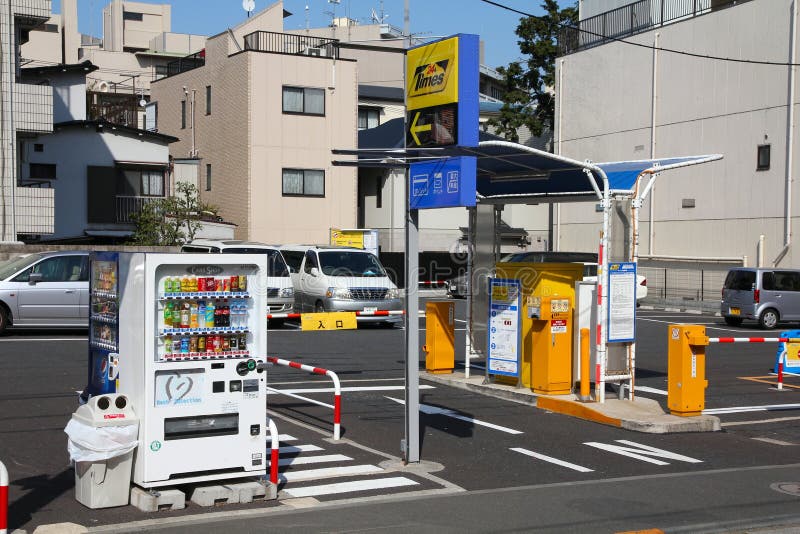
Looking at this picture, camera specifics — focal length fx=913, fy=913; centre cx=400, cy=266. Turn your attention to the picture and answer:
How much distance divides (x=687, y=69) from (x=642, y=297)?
953cm

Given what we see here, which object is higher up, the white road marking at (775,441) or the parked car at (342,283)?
the parked car at (342,283)

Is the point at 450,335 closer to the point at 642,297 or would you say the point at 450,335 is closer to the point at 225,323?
the point at 225,323

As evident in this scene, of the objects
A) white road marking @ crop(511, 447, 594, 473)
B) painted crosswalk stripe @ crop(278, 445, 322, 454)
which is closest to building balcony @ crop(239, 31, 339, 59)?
painted crosswalk stripe @ crop(278, 445, 322, 454)

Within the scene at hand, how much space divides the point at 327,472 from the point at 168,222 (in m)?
26.3

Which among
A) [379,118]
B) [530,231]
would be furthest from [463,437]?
[530,231]

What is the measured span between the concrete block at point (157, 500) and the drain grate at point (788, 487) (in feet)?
18.3

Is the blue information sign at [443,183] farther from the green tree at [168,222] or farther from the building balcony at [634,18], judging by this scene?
the building balcony at [634,18]

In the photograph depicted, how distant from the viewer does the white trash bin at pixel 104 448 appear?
7.35 m

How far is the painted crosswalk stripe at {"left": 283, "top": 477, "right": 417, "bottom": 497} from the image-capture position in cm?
836

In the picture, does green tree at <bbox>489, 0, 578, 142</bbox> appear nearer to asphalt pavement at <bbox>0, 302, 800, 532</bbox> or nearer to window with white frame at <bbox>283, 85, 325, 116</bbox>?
window with white frame at <bbox>283, 85, 325, 116</bbox>

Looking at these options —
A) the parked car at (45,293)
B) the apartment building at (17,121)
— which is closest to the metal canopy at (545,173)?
the parked car at (45,293)

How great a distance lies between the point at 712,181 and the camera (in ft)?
120

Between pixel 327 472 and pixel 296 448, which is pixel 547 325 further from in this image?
pixel 327 472

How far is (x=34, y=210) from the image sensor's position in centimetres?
2852
